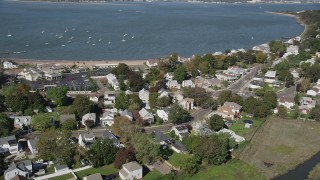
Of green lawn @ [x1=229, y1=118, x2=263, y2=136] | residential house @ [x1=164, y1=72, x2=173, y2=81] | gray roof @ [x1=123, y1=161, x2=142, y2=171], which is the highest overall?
residential house @ [x1=164, y1=72, x2=173, y2=81]

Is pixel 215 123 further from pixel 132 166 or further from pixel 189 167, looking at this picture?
pixel 132 166

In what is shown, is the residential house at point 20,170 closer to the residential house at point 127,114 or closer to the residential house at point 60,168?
the residential house at point 60,168

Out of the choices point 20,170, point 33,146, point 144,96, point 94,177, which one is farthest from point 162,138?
point 144,96

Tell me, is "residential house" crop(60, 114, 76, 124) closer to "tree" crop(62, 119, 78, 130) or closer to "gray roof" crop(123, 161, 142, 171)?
"tree" crop(62, 119, 78, 130)

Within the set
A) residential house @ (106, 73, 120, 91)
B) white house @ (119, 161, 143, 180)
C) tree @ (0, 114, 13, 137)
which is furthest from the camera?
residential house @ (106, 73, 120, 91)

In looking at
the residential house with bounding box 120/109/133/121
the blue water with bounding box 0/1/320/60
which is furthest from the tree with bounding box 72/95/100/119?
the blue water with bounding box 0/1/320/60
